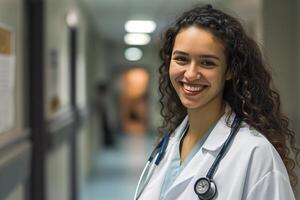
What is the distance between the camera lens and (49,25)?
3523 mm

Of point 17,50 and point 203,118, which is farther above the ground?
point 17,50

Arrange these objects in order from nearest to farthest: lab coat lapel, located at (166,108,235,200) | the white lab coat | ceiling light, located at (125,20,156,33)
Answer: the white lab coat, lab coat lapel, located at (166,108,235,200), ceiling light, located at (125,20,156,33)

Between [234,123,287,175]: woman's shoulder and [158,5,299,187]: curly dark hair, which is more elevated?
[158,5,299,187]: curly dark hair


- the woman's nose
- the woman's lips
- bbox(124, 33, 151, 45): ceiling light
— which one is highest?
bbox(124, 33, 151, 45): ceiling light

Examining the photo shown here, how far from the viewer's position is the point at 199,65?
1.23 m

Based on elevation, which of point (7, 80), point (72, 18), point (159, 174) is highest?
point (72, 18)


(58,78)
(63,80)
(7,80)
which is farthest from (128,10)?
(7,80)

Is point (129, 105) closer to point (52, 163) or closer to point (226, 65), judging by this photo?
point (52, 163)

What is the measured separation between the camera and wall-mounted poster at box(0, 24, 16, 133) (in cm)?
230

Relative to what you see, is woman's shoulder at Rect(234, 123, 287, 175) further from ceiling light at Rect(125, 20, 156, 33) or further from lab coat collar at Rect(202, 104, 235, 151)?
ceiling light at Rect(125, 20, 156, 33)

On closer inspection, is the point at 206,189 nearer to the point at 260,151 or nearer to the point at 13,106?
the point at 260,151

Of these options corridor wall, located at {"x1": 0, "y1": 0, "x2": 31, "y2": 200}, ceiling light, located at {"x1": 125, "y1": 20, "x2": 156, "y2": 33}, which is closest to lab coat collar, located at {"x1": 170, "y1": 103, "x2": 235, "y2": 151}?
corridor wall, located at {"x1": 0, "y1": 0, "x2": 31, "y2": 200}

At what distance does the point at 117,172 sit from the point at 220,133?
6055mm

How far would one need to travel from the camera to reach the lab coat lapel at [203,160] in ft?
4.03
